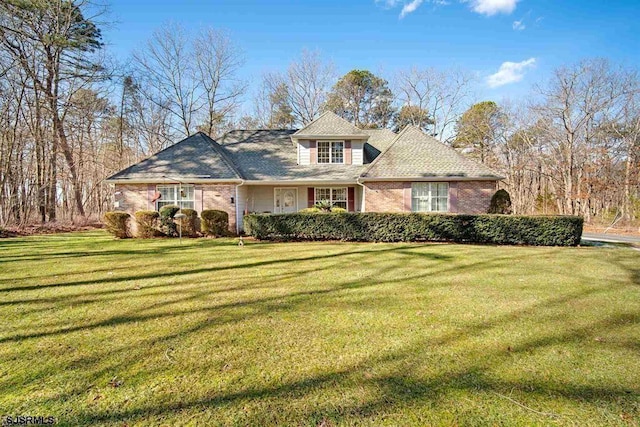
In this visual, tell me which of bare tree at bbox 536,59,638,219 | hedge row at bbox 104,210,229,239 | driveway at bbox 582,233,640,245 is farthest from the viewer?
bare tree at bbox 536,59,638,219

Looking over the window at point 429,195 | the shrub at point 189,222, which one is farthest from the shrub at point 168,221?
the window at point 429,195

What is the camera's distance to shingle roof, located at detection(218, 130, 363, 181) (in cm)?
1481

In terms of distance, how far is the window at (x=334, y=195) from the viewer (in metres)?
15.6

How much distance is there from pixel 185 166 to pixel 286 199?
514cm

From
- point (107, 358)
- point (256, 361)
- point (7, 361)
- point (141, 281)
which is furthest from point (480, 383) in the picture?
point (141, 281)

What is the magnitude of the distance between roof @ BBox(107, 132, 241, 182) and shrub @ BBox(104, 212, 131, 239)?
6.22 ft

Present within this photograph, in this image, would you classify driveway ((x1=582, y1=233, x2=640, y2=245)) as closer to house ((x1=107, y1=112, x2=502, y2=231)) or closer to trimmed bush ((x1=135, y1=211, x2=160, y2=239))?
house ((x1=107, y1=112, x2=502, y2=231))

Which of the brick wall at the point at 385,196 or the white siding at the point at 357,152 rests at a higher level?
the white siding at the point at 357,152

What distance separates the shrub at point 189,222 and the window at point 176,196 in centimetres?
125

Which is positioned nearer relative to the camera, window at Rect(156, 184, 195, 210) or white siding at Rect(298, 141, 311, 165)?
window at Rect(156, 184, 195, 210)

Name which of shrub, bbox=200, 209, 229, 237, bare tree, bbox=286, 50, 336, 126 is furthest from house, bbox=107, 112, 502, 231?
bare tree, bbox=286, 50, 336, 126

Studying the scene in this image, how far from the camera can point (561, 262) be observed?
7.77 m

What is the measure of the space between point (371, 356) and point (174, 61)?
Result: 1098 inches

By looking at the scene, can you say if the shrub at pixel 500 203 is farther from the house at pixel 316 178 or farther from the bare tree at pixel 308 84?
the bare tree at pixel 308 84
